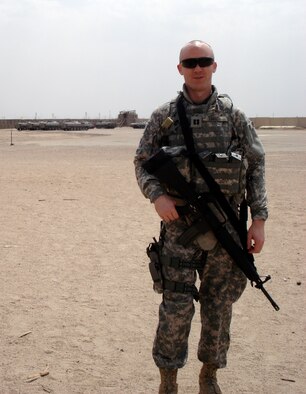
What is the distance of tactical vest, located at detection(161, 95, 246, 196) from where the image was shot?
2.79m

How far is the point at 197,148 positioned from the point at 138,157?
334mm

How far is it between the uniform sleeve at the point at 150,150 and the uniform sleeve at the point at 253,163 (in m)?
0.40

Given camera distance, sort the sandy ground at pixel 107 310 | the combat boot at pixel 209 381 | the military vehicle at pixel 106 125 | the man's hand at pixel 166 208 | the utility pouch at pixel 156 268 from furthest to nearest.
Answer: the military vehicle at pixel 106 125 → the sandy ground at pixel 107 310 → the combat boot at pixel 209 381 → the utility pouch at pixel 156 268 → the man's hand at pixel 166 208

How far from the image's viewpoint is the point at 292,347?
12.2 feet

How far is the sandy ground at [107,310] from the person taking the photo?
3312mm

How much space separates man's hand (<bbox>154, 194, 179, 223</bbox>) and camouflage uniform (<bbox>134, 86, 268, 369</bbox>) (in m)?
0.04

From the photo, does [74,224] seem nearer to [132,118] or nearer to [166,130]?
[166,130]

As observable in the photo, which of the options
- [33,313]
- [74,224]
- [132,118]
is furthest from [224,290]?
[132,118]

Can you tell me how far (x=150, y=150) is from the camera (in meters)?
2.97

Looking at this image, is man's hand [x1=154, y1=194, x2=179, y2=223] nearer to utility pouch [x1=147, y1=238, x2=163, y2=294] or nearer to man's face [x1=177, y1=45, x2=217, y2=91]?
utility pouch [x1=147, y1=238, x2=163, y2=294]

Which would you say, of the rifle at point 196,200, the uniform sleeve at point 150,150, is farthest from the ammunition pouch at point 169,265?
the uniform sleeve at point 150,150

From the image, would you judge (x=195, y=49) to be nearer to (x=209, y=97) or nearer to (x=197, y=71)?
(x=197, y=71)

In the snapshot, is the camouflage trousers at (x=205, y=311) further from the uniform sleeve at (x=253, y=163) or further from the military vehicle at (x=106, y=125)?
the military vehicle at (x=106, y=125)

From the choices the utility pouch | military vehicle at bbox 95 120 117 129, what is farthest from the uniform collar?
military vehicle at bbox 95 120 117 129
